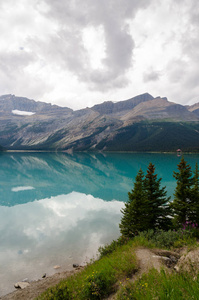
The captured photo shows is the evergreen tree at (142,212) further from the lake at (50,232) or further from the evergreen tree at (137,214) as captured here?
the lake at (50,232)

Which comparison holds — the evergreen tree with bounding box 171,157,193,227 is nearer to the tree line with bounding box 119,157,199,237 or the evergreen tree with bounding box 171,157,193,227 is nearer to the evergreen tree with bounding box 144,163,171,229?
the tree line with bounding box 119,157,199,237

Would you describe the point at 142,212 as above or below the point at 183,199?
below

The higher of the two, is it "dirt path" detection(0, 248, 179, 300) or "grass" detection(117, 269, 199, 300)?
"grass" detection(117, 269, 199, 300)

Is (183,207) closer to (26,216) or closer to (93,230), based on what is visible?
(93,230)

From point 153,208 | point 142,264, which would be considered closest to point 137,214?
point 153,208

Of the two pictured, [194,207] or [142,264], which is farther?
[194,207]

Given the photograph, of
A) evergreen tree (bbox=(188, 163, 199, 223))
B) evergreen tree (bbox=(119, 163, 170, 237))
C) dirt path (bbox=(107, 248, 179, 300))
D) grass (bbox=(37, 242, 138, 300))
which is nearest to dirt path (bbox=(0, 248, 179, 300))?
dirt path (bbox=(107, 248, 179, 300))

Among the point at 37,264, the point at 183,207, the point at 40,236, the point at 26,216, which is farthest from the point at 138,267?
the point at 26,216

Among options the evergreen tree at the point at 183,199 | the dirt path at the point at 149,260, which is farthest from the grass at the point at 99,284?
the evergreen tree at the point at 183,199

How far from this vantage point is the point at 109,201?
46062 millimetres

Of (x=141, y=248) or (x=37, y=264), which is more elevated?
(x=141, y=248)

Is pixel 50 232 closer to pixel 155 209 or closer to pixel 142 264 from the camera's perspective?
pixel 155 209

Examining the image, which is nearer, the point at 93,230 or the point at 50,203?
the point at 93,230

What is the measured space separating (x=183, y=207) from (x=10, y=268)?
2061 centimetres
